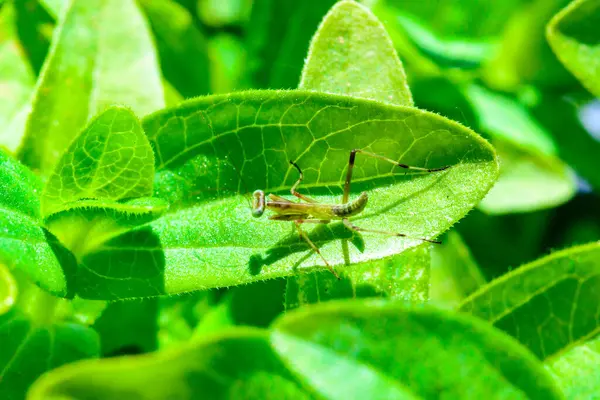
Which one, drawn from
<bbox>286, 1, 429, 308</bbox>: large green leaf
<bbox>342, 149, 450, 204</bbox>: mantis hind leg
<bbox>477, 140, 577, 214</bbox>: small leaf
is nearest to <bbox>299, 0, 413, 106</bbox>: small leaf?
<bbox>286, 1, 429, 308</bbox>: large green leaf

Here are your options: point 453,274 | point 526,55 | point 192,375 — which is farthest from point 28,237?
point 526,55

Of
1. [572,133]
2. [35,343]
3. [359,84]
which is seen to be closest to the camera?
[35,343]

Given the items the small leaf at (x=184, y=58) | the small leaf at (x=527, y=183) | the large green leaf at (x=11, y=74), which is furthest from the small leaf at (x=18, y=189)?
the small leaf at (x=527, y=183)

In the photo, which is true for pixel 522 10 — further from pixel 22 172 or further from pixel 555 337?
pixel 22 172

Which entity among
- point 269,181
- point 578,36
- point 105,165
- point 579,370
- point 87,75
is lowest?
point 579,370

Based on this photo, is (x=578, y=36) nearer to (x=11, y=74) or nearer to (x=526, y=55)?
(x=526, y=55)

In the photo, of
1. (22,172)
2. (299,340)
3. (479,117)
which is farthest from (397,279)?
(479,117)

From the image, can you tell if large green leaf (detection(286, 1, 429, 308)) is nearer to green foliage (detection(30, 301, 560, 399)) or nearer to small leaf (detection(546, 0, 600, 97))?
green foliage (detection(30, 301, 560, 399))
